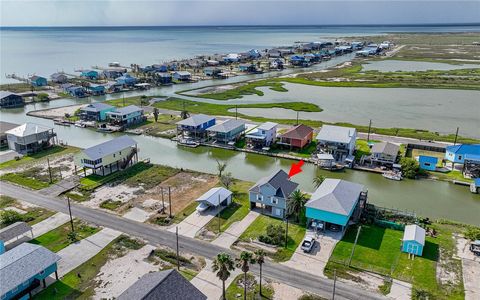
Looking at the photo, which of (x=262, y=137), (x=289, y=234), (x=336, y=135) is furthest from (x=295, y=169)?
(x=289, y=234)

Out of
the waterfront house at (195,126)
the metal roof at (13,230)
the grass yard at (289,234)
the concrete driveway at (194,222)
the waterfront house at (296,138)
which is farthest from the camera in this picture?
the waterfront house at (195,126)

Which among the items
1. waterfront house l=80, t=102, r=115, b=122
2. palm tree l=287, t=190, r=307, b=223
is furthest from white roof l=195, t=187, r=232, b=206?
waterfront house l=80, t=102, r=115, b=122

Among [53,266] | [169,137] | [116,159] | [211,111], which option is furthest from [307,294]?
[211,111]

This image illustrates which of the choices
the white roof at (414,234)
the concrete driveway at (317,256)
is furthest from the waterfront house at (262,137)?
the white roof at (414,234)

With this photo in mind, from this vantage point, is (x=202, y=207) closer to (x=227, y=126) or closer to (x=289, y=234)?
(x=289, y=234)

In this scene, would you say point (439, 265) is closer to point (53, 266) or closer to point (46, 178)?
point (53, 266)

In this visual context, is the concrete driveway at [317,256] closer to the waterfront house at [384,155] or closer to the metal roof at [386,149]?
the waterfront house at [384,155]
